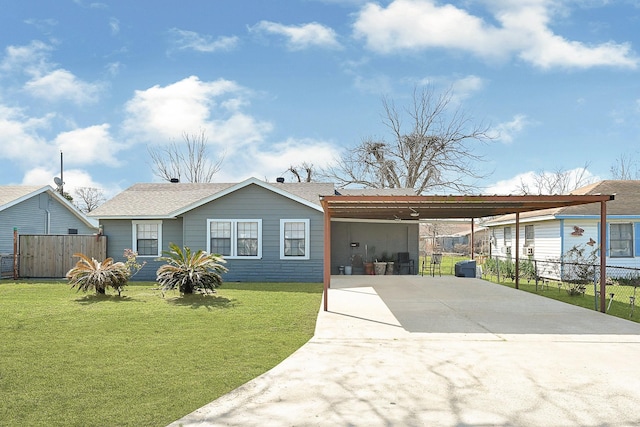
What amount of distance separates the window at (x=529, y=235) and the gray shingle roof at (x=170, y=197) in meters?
8.26

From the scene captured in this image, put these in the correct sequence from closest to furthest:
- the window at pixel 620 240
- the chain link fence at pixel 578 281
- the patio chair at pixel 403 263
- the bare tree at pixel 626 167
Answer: the chain link fence at pixel 578 281, the window at pixel 620 240, the patio chair at pixel 403 263, the bare tree at pixel 626 167

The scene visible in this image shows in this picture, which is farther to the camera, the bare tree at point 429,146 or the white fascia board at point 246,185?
the bare tree at point 429,146

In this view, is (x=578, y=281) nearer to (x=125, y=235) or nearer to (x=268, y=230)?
(x=268, y=230)

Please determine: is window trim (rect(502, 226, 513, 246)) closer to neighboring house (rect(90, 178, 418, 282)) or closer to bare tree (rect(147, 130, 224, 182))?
neighboring house (rect(90, 178, 418, 282))

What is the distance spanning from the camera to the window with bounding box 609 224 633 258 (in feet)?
57.8

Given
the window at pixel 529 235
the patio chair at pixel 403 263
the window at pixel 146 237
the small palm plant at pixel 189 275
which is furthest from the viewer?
the window at pixel 529 235

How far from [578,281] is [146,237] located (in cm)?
1369

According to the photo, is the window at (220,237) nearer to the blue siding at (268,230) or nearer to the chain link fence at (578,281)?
the blue siding at (268,230)

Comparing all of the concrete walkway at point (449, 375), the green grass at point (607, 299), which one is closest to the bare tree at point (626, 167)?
the green grass at point (607, 299)

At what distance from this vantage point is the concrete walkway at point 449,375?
13.6 ft

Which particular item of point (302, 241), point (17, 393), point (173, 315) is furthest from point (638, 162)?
point (17, 393)

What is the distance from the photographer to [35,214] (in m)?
21.4

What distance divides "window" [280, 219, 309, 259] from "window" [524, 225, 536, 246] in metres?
9.89

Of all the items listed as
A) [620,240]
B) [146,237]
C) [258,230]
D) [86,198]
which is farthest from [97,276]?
[86,198]
